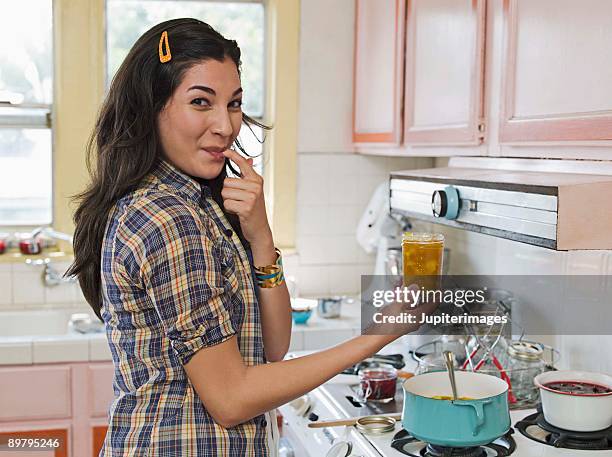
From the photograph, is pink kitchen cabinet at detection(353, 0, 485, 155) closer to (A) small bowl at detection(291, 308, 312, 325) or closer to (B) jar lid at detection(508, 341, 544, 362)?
(B) jar lid at detection(508, 341, 544, 362)

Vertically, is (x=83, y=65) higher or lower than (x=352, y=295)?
higher

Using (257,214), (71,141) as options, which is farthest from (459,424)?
(71,141)

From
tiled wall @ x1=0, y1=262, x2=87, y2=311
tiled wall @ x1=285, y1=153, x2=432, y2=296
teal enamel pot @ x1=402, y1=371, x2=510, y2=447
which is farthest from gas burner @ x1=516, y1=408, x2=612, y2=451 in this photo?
tiled wall @ x1=0, y1=262, x2=87, y2=311

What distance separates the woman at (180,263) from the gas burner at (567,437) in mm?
640

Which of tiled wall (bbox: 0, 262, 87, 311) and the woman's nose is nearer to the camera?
the woman's nose

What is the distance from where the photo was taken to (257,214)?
1.49m

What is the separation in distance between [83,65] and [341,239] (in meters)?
1.27

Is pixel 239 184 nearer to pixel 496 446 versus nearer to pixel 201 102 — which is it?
pixel 201 102

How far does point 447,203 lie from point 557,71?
400mm

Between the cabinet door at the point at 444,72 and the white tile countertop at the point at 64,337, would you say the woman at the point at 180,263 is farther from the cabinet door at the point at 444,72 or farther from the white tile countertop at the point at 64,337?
the white tile countertop at the point at 64,337

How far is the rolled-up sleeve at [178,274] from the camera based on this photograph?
4.24ft

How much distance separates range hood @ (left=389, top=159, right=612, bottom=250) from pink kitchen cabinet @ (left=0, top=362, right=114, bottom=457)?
4.40ft

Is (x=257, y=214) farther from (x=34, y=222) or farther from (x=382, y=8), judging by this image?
(x=34, y=222)

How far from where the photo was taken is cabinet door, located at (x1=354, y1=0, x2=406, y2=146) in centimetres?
283
